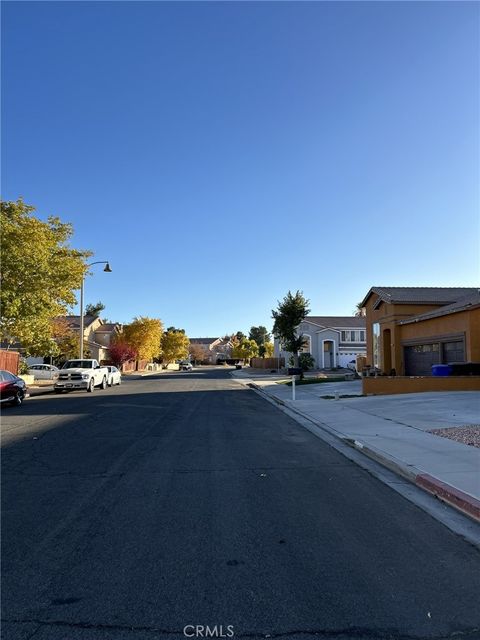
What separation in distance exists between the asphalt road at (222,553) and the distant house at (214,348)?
136m

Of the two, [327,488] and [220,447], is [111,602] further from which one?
[220,447]

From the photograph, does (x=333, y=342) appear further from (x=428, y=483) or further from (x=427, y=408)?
(x=428, y=483)

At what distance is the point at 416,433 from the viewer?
11.3 m

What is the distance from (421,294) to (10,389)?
24.9 metres

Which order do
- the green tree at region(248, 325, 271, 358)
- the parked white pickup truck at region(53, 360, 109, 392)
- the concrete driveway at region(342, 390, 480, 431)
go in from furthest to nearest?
the green tree at region(248, 325, 271, 358) < the parked white pickup truck at region(53, 360, 109, 392) < the concrete driveway at region(342, 390, 480, 431)

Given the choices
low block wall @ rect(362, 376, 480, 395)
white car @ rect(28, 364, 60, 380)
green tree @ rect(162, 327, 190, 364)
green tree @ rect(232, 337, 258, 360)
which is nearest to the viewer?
low block wall @ rect(362, 376, 480, 395)

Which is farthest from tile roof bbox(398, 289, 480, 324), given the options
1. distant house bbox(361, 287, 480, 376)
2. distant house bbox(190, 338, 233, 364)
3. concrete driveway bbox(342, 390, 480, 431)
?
distant house bbox(190, 338, 233, 364)

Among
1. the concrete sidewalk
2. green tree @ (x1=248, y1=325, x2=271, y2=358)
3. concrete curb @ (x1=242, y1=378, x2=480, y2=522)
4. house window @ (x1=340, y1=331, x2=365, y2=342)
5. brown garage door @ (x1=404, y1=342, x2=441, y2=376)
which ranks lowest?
concrete curb @ (x1=242, y1=378, x2=480, y2=522)

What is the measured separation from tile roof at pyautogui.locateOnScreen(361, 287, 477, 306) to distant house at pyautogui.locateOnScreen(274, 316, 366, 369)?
2763cm

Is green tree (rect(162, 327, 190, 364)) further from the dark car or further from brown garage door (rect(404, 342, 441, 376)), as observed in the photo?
the dark car

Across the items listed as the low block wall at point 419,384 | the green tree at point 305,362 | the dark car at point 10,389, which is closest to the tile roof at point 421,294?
the low block wall at point 419,384

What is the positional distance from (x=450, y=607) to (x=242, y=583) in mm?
1553

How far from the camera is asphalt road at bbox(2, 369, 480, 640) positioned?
3.56m

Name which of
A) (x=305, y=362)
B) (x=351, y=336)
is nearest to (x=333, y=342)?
(x=351, y=336)
